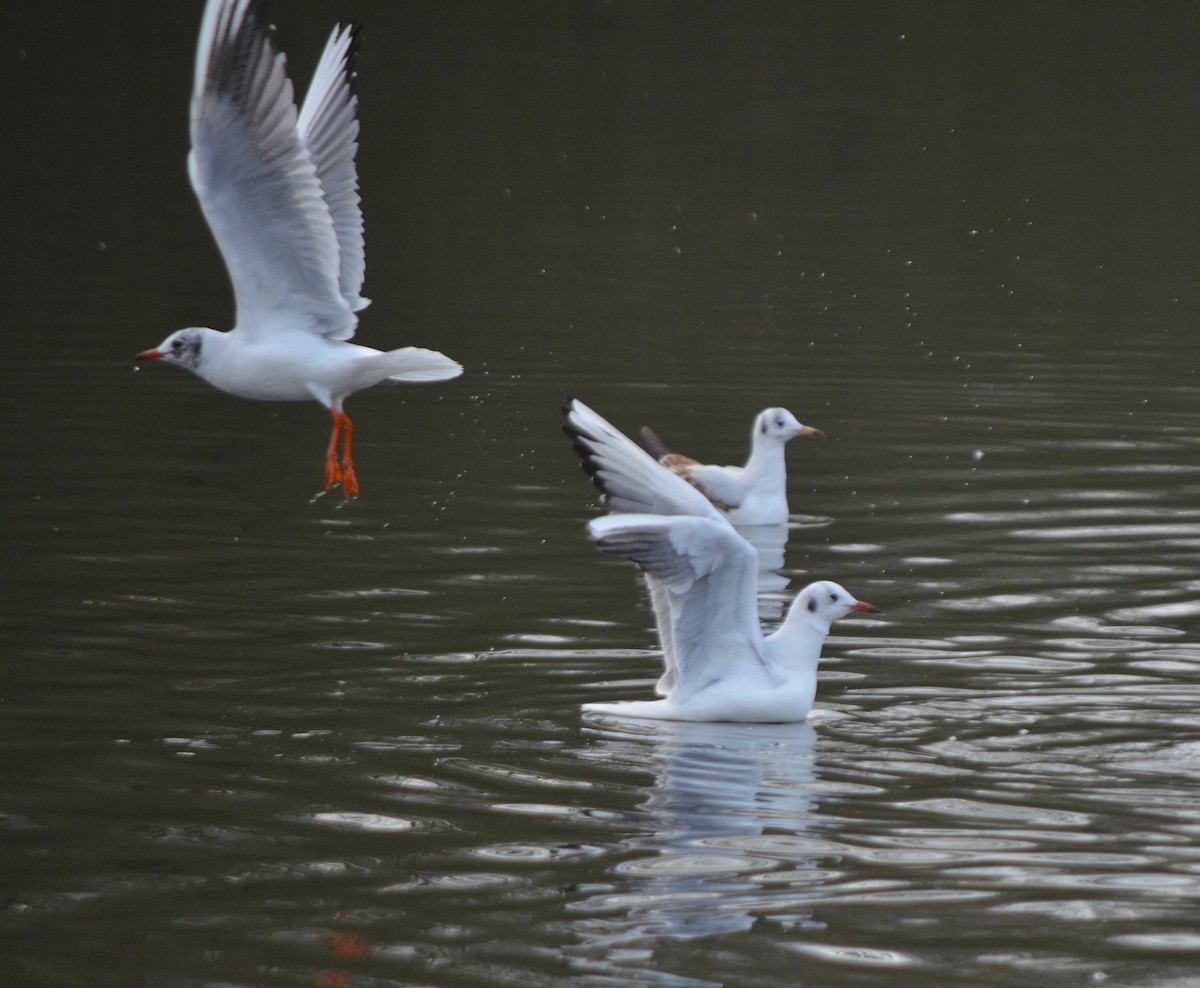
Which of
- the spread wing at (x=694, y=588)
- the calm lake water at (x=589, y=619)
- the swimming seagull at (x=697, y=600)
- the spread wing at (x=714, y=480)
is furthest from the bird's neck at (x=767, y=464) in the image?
the spread wing at (x=694, y=588)

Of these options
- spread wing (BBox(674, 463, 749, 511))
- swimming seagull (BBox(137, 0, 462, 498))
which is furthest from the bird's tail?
spread wing (BBox(674, 463, 749, 511))

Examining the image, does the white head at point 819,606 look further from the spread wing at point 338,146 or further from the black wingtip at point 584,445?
Answer: the spread wing at point 338,146

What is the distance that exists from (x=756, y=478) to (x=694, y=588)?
13.5 feet

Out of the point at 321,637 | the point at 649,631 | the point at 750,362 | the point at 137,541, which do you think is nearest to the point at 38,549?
the point at 137,541

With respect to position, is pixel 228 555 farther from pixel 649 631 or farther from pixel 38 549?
A: pixel 649 631

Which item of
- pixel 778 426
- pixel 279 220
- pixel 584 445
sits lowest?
pixel 584 445

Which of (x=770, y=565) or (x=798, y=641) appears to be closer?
(x=798, y=641)

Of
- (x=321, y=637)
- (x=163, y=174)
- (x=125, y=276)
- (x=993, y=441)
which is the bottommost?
(x=321, y=637)

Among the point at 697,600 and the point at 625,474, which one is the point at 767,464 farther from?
the point at 625,474

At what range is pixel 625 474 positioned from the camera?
26.5 ft

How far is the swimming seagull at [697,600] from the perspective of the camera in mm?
7891

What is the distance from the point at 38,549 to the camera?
10750 mm

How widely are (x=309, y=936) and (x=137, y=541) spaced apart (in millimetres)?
5493

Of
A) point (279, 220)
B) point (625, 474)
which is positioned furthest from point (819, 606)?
point (279, 220)
